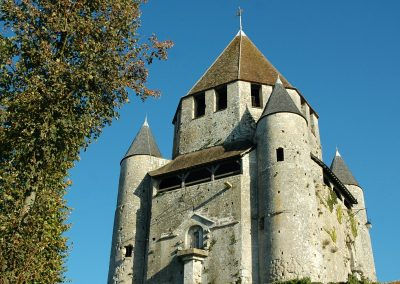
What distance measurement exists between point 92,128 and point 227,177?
10.5 meters

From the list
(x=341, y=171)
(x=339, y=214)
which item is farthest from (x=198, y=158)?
(x=341, y=171)

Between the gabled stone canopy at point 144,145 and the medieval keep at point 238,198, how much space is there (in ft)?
0.18

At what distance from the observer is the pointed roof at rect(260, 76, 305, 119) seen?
24322mm

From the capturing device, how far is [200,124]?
2798 cm

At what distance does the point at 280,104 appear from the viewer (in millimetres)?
24562

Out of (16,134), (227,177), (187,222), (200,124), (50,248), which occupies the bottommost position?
(50,248)

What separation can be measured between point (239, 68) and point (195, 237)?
9.43 m

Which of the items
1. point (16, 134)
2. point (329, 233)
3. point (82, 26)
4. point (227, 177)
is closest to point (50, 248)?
point (16, 134)

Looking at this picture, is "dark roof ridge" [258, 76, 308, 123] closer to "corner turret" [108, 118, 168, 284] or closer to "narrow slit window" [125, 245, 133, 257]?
"corner turret" [108, 118, 168, 284]

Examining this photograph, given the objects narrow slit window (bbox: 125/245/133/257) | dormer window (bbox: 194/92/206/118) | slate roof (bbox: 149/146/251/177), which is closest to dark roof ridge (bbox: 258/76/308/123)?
slate roof (bbox: 149/146/251/177)

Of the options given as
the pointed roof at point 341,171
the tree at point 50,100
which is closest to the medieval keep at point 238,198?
the pointed roof at point 341,171

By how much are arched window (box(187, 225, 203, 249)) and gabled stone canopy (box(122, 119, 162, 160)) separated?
526 cm

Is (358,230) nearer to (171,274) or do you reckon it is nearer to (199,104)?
(199,104)

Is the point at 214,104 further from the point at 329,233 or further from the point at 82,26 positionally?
the point at 82,26
